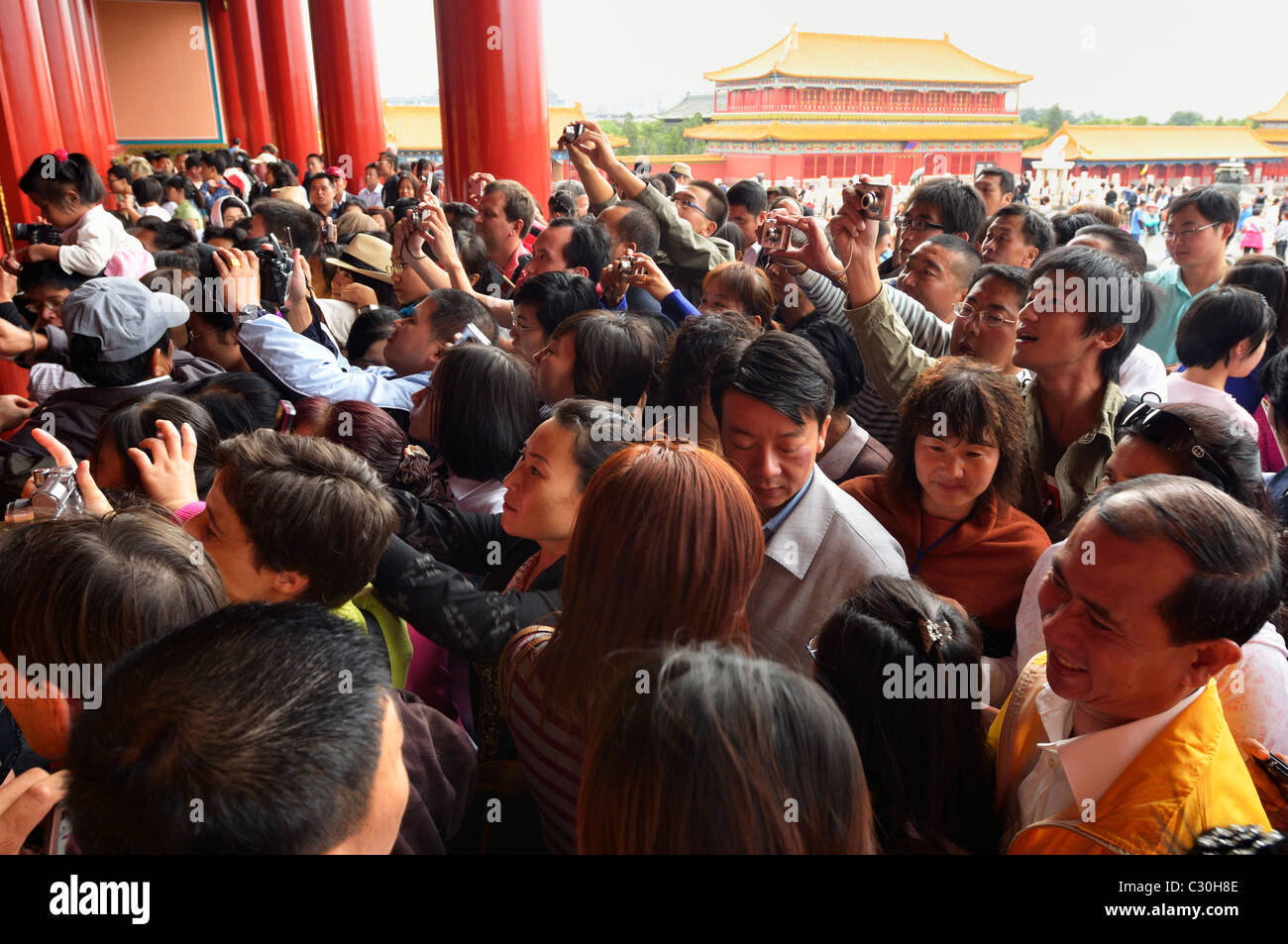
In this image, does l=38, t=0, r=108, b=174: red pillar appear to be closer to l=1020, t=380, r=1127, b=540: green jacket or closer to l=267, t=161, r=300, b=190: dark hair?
l=267, t=161, r=300, b=190: dark hair

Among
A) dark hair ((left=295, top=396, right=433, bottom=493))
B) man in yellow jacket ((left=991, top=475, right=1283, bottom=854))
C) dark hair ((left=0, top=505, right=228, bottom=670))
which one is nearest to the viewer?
man in yellow jacket ((left=991, top=475, right=1283, bottom=854))

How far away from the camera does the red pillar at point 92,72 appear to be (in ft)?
42.9

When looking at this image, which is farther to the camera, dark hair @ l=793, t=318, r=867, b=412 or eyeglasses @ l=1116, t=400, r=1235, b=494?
dark hair @ l=793, t=318, r=867, b=412

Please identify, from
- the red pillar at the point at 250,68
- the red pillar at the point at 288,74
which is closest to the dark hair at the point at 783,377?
the red pillar at the point at 288,74

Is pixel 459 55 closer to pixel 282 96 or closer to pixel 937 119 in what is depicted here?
pixel 282 96

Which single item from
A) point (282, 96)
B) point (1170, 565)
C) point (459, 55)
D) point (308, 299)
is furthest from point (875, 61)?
point (1170, 565)

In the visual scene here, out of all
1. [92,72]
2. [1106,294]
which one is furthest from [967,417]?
[92,72]

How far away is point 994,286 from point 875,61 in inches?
1002

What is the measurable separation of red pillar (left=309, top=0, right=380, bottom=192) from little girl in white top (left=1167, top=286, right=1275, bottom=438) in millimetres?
10021

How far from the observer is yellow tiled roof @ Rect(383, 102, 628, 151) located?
21.3m

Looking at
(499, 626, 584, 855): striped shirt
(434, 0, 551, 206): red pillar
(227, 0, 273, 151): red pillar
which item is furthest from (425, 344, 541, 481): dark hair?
(227, 0, 273, 151): red pillar

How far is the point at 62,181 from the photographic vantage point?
3.94 metres

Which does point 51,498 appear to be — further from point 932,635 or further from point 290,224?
point 290,224
